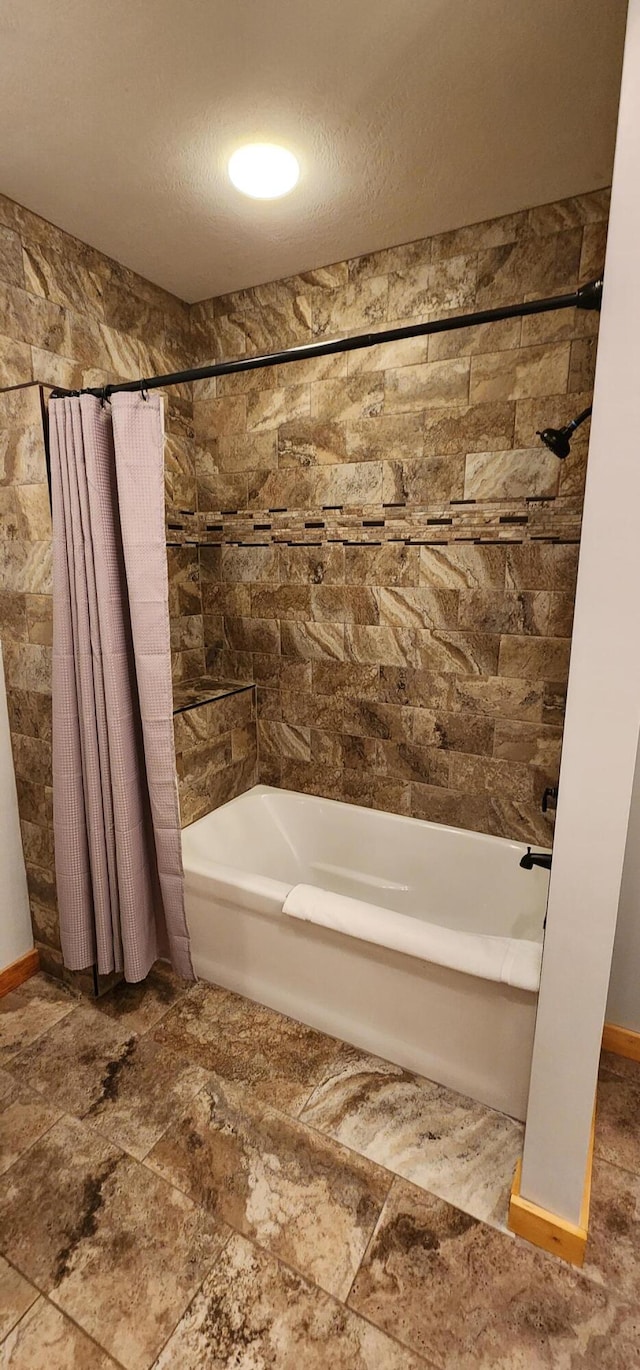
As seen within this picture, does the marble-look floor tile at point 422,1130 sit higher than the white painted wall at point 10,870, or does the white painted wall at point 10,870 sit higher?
the white painted wall at point 10,870

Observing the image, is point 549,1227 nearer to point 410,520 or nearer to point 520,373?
point 410,520

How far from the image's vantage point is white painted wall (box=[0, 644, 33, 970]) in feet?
6.65

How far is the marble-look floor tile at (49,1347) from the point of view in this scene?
3.67 feet

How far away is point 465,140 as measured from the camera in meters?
1.55

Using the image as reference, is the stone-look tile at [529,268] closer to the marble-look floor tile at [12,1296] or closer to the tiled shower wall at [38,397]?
the tiled shower wall at [38,397]

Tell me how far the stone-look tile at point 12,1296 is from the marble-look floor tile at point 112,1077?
0.32 m

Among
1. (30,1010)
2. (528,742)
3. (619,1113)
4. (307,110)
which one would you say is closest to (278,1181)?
(619,1113)

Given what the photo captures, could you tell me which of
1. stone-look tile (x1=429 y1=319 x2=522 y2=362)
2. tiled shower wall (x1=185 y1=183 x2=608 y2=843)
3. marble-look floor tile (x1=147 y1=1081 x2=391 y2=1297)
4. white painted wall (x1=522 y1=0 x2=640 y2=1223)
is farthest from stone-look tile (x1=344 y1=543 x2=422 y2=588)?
marble-look floor tile (x1=147 y1=1081 x2=391 y2=1297)

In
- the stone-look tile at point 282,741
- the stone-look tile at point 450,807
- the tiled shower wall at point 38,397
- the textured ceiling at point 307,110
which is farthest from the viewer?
the stone-look tile at point 282,741

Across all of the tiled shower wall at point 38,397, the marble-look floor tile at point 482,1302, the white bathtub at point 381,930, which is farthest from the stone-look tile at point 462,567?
the marble-look floor tile at point 482,1302

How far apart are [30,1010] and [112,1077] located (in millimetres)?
484

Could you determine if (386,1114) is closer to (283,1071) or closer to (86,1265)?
(283,1071)

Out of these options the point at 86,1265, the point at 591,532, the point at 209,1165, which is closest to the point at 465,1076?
the point at 209,1165

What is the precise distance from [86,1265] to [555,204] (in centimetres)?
314
